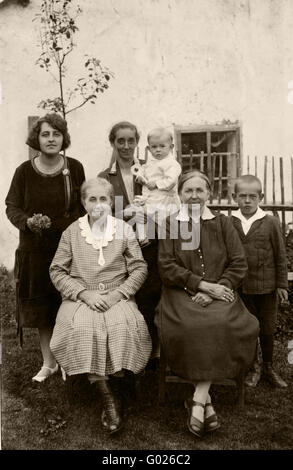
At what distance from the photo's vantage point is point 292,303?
5281 mm

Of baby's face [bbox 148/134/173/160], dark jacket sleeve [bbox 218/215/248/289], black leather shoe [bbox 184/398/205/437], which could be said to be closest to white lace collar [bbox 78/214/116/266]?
baby's face [bbox 148/134/173/160]

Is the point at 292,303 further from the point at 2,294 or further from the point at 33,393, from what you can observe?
the point at 2,294

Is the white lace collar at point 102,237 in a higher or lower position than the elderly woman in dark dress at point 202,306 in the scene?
higher

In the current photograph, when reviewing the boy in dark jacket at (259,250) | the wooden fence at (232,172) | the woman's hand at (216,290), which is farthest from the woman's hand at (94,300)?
the wooden fence at (232,172)

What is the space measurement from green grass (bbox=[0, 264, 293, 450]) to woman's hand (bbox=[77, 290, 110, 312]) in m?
0.74

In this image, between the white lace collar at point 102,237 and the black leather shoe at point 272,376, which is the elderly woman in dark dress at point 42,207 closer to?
the white lace collar at point 102,237

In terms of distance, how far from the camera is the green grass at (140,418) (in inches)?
125

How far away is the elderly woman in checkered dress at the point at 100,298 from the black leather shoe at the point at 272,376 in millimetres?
1054

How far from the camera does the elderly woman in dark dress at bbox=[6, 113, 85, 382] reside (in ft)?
12.7

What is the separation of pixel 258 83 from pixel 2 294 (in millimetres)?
4150

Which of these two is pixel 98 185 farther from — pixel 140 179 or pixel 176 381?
pixel 176 381

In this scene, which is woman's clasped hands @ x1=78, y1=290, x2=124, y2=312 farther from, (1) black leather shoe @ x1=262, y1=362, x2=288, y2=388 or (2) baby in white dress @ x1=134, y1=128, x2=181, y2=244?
(1) black leather shoe @ x1=262, y1=362, x2=288, y2=388

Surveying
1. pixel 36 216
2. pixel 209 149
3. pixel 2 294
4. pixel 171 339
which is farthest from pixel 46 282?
pixel 209 149

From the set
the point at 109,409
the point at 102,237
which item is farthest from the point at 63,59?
the point at 109,409
